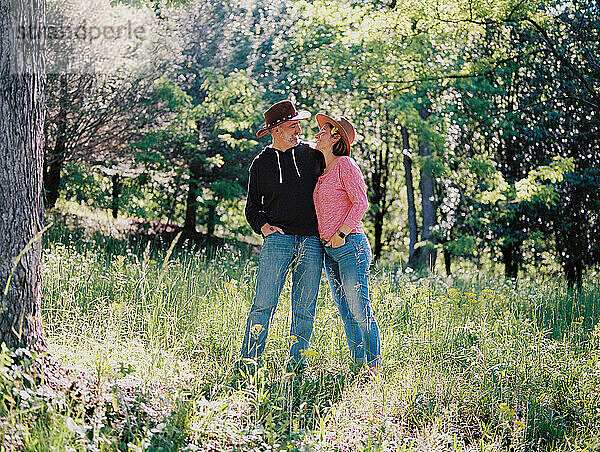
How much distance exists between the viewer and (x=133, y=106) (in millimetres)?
11625

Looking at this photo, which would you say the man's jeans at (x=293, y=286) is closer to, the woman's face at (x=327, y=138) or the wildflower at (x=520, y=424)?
the woman's face at (x=327, y=138)

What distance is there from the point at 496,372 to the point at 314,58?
31.5ft

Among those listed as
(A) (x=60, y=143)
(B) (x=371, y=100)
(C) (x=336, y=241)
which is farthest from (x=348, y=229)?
(B) (x=371, y=100)

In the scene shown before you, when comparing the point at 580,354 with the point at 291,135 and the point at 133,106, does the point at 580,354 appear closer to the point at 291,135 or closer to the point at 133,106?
the point at 291,135

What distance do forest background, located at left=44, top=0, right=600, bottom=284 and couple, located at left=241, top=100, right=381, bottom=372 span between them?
15.9 ft

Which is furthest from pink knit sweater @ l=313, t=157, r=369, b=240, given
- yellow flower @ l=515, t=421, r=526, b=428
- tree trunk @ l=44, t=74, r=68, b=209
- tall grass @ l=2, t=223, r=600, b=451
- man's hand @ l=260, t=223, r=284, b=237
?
tree trunk @ l=44, t=74, r=68, b=209

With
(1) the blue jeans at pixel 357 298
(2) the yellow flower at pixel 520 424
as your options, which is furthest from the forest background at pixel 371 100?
(2) the yellow flower at pixel 520 424

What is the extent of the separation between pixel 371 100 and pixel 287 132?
10407 millimetres

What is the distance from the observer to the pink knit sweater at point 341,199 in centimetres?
445

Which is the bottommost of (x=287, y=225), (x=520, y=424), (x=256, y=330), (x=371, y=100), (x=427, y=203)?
(x=520, y=424)

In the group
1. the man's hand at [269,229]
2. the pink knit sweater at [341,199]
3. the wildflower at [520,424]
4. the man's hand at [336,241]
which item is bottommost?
the wildflower at [520,424]

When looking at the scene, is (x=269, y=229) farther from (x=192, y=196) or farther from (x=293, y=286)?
(x=192, y=196)

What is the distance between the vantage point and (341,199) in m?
4.52

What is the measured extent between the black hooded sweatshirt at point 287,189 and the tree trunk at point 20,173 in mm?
1563
